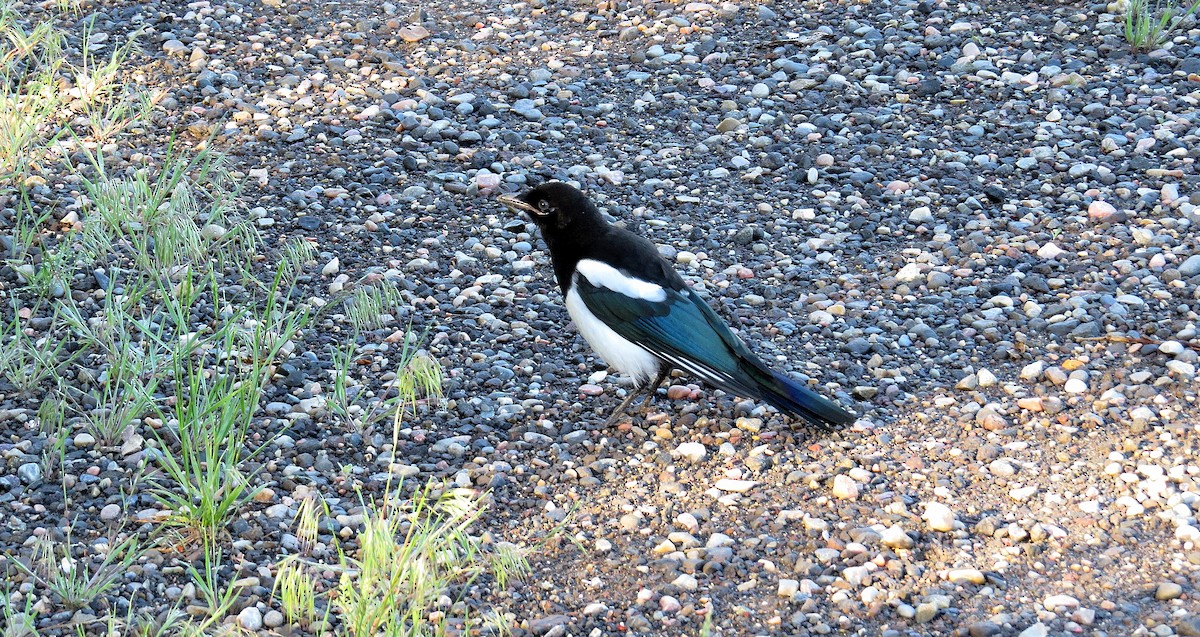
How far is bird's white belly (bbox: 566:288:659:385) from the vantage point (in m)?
4.26

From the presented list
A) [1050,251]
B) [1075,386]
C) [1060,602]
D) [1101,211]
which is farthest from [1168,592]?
[1101,211]

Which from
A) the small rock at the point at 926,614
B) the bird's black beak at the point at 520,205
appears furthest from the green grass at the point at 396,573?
the bird's black beak at the point at 520,205

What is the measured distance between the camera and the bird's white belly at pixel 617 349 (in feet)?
14.0

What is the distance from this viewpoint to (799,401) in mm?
3988

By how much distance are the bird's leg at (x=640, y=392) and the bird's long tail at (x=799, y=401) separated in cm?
37

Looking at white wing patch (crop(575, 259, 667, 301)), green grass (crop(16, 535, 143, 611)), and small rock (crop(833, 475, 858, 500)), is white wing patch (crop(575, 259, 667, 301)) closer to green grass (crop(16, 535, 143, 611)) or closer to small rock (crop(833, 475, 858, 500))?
small rock (crop(833, 475, 858, 500))

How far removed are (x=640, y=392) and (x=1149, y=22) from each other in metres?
3.24

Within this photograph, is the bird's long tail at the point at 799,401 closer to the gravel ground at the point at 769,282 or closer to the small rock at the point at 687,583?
the gravel ground at the point at 769,282

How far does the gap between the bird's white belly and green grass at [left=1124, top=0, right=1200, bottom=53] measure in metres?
3.15

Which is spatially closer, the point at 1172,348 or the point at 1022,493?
the point at 1022,493

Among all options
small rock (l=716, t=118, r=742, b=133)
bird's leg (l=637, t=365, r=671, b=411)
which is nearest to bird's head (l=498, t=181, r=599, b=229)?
bird's leg (l=637, t=365, r=671, b=411)

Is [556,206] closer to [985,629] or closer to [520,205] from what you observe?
[520,205]

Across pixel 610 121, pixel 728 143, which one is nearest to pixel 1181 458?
pixel 728 143

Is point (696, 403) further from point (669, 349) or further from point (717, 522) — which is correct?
point (717, 522)
